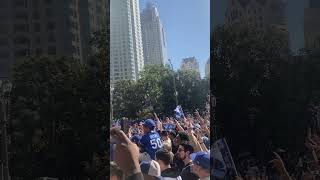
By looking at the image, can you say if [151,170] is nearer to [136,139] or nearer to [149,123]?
[136,139]

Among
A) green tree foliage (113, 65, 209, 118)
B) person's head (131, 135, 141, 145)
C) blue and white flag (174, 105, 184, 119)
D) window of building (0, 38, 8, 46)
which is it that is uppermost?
window of building (0, 38, 8, 46)

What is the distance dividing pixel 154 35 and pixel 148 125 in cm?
106

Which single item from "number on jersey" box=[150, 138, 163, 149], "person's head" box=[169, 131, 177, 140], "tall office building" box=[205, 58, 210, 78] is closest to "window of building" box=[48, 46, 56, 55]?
"number on jersey" box=[150, 138, 163, 149]

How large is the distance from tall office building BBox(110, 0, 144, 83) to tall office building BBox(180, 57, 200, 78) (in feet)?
1.70

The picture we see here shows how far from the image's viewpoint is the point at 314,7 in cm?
532

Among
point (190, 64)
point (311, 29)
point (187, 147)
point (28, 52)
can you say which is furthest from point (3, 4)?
point (311, 29)

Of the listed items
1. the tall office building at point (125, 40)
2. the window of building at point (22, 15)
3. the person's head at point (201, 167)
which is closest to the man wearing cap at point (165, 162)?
the person's head at point (201, 167)

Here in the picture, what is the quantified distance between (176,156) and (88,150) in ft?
3.62

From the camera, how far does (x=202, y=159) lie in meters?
5.41

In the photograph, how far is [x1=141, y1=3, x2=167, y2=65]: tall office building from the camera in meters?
5.54

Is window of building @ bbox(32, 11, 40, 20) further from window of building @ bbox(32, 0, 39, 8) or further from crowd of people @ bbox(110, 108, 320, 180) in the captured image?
crowd of people @ bbox(110, 108, 320, 180)

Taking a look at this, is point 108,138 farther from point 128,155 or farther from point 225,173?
point 225,173

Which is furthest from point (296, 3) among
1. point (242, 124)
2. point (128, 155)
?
point (128, 155)

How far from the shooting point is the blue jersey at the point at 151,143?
220 inches
